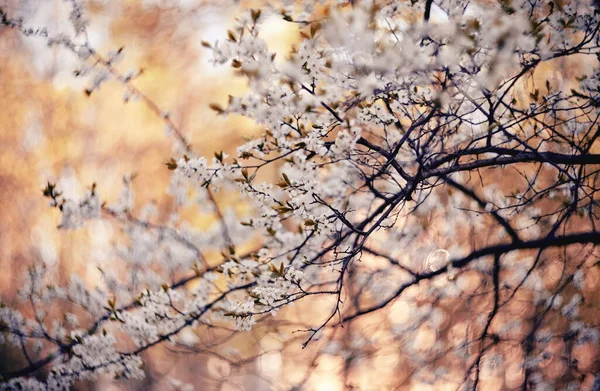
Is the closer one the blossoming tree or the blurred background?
the blossoming tree

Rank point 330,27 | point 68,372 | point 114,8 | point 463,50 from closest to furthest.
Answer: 1. point 463,50
2. point 330,27
3. point 114,8
4. point 68,372

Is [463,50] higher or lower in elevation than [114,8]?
lower

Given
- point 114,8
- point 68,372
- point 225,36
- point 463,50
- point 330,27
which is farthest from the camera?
point 68,372

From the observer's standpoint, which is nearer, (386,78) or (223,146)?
(386,78)

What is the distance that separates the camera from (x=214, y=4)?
7.31 feet

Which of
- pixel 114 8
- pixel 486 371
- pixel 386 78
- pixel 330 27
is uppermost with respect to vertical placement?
pixel 114 8

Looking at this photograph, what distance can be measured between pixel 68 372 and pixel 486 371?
215 cm

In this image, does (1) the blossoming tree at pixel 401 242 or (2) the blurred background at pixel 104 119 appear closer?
(1) the blossoming tree at pixel 401 242

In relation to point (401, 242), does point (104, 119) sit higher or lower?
higher

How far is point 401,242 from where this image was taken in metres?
2.22

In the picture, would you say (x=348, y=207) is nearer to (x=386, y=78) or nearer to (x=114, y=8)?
(x=386, y=78)

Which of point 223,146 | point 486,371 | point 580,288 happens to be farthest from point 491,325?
point 223,146

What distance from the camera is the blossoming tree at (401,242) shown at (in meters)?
2.06

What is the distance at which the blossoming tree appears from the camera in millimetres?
2062
